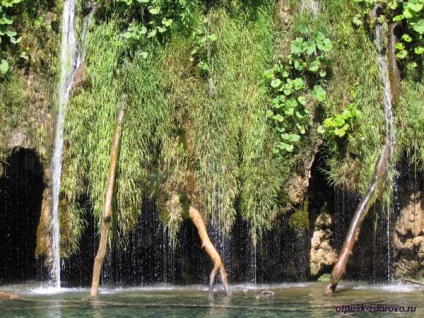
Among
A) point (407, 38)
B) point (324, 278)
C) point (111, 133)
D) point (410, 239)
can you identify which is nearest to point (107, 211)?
point (111, 133)

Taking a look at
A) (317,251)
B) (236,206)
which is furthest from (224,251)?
(317,251)

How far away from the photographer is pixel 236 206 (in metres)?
10.4

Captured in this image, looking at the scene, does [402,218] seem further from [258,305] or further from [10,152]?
[10,152]

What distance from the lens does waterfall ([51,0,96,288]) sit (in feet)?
33.8

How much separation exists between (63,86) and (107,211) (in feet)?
5.83

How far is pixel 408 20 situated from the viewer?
1060 cm

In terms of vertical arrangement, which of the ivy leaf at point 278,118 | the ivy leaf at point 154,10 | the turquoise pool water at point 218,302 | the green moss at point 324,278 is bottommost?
the turquoise pool water at point 218,302

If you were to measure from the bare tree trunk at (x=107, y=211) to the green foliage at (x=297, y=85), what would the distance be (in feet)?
5.73

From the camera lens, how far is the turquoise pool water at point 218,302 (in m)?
8.27

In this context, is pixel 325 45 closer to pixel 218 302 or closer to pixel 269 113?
pixel 269 113

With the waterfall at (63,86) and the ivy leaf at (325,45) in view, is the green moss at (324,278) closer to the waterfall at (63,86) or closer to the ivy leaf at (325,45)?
the ivy leaf at (325,45)

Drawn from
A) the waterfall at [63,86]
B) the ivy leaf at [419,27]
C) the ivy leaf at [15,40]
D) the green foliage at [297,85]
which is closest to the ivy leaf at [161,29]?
the waterfall at [63,86]

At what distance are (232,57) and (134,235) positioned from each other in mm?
2430

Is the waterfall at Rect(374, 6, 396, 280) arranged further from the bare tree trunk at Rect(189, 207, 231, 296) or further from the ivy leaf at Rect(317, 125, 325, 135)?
the bare tree trunk at Rect(189, 207, 231, 296)
